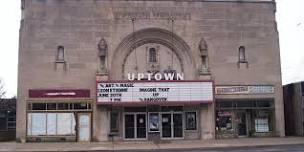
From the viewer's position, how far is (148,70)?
4062cm

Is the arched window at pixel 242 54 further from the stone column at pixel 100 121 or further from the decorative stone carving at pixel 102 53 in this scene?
the stone column at pixel 100 121

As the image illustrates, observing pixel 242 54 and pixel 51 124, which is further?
pixel 242 54

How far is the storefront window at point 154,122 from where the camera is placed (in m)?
39.9

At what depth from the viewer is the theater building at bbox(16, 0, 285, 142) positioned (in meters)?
38.8

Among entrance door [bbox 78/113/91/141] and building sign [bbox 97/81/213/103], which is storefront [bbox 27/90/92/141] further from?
building sign [bbox 97/81/213/103]

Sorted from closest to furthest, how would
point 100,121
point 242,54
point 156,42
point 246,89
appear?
point 100,121 < point 246,89 < point 156,42 < point 242,54

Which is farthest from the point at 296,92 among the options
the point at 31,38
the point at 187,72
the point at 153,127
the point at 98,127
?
the point at 31,38

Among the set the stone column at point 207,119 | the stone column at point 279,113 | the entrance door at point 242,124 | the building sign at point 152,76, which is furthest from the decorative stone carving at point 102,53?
the stone column at point 279,113

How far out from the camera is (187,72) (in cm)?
4116

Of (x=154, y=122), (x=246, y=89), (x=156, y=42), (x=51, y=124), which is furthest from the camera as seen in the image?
(x=156, y=42)

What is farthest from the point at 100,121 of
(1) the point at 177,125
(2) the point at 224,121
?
(2) the point at 224,121

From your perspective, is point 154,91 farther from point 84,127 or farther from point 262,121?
point 262,121

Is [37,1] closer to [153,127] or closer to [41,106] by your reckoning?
[41,106]

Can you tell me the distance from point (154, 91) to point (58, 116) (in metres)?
7.59
